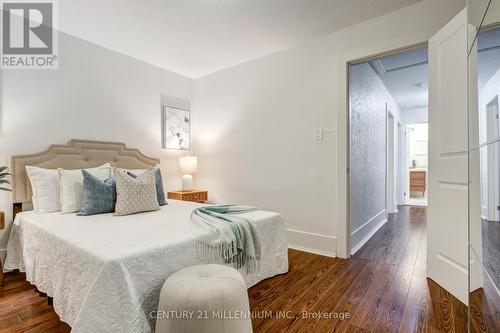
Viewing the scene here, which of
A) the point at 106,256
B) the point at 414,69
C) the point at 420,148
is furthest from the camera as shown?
the point at 420,148

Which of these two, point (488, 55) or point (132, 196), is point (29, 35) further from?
point (488, 55)

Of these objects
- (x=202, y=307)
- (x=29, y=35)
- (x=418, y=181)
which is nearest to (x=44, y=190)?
(x=29, y=35)

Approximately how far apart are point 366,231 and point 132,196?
301cm

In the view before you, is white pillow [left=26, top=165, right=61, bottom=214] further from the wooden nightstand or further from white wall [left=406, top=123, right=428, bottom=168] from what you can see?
white wall [left=406, top=123, right=428, bottom=168]

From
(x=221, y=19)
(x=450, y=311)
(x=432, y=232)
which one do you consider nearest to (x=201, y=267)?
(x=450, y=311)

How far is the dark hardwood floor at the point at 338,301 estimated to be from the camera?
1601 millimetres

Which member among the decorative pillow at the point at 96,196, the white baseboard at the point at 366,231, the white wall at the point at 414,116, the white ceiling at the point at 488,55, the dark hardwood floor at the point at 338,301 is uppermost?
the white wall at the point at 414,116

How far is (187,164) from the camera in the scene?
12.8ft

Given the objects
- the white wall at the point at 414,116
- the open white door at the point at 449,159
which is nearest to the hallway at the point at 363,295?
the open white door at the point at 449,159

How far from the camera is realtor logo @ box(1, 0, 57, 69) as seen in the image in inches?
94.5

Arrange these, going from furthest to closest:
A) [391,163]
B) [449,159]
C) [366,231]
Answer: [391,163] → [366,231] → [449,159]

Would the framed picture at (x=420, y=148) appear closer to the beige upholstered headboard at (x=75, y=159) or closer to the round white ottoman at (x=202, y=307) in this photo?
the beige upholstered headboard at (x=75, y=159)

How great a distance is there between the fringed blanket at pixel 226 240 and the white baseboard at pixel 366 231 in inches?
59.8

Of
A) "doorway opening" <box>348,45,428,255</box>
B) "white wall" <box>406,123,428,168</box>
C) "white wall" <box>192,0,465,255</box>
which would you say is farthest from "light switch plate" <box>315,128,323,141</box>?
"white wall" <box>406,123,428,168</box>
